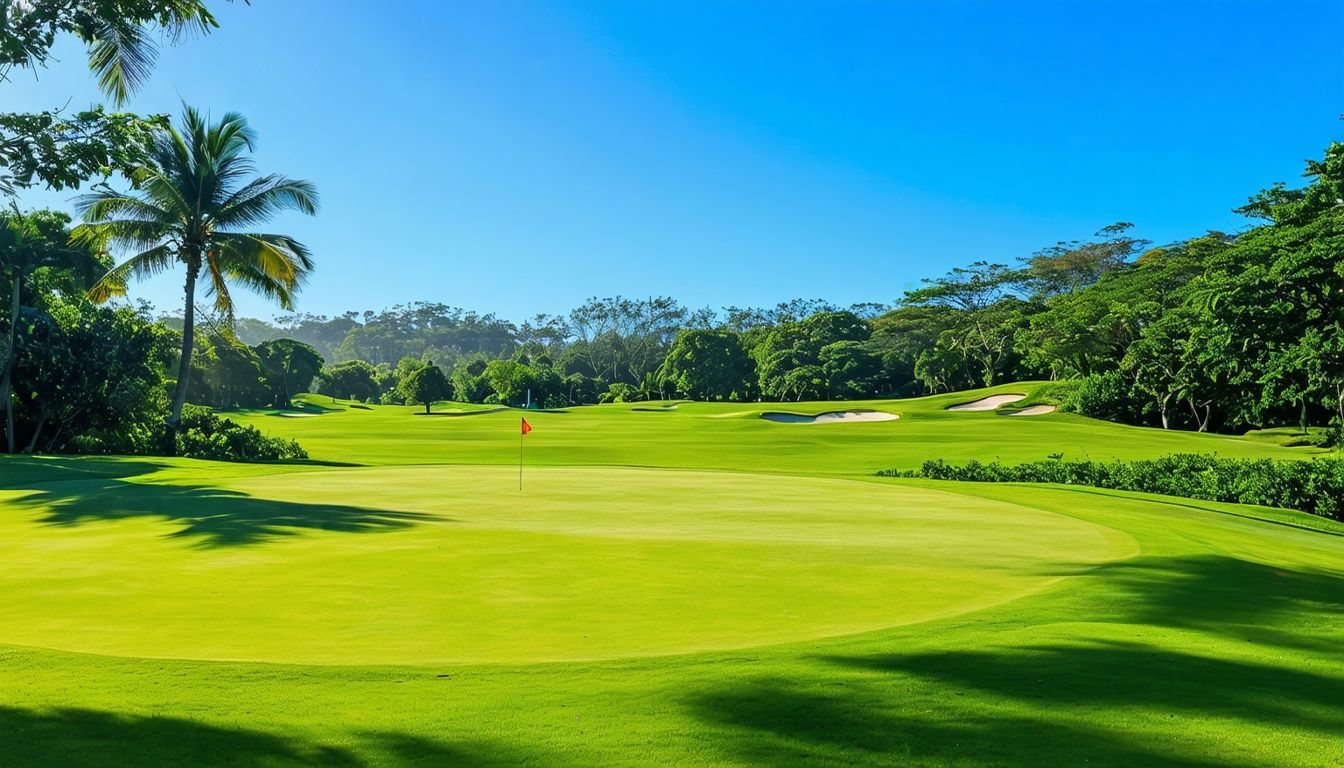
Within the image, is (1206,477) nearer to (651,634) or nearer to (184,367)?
(651,634)

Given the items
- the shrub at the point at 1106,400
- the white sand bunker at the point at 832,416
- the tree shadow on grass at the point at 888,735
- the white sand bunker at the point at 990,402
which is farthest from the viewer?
the white sand bunker at the point at 990,402

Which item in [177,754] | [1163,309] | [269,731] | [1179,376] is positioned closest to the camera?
[177,754]

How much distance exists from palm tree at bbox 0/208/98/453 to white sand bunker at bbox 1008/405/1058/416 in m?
54.0

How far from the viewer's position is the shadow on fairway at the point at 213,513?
13.2m

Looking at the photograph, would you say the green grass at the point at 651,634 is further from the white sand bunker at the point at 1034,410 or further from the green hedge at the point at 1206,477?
the white sand bunker at the point at 1034,410

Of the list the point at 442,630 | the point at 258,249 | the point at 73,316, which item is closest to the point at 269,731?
the point at 442,630

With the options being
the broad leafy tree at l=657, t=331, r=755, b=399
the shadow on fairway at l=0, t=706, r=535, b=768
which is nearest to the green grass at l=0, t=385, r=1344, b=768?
the shadow on fairway at l=0, t=706, r=535, b=768

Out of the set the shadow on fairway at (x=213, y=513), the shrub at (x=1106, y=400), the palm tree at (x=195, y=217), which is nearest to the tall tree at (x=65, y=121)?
the shadow on fairway at (x=213, y=513)

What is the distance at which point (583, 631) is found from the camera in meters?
7.66

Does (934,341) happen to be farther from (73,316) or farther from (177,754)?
(177,754)

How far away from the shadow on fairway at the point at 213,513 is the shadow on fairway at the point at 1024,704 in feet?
29.7

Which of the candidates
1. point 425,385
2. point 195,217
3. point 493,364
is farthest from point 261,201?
point 493,364

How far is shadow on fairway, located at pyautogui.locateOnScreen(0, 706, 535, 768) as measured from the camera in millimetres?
4664

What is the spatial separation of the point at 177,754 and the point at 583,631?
3436 mm
